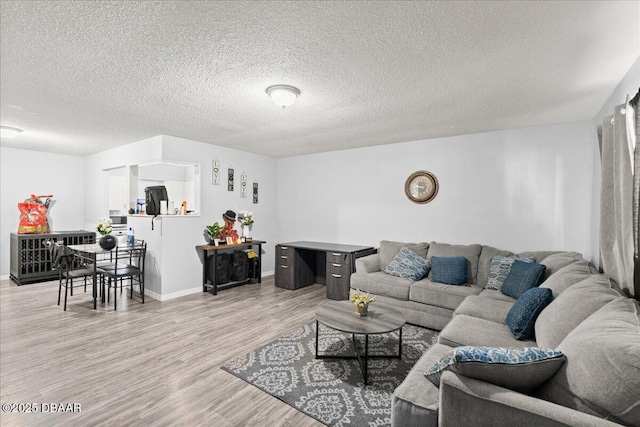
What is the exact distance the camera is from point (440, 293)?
3646 mm

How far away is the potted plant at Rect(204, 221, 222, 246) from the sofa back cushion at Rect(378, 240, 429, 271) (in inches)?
108

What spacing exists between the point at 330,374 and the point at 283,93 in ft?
8.26

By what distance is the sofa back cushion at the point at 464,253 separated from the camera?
407cm

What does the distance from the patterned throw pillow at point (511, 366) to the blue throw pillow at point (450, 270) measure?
99.7 inches

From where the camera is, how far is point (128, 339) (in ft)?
10.8

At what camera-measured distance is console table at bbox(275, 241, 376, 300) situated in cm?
481

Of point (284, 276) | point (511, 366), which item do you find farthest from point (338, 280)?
point (511, 366)

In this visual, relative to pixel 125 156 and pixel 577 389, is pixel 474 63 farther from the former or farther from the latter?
pixel 125 156

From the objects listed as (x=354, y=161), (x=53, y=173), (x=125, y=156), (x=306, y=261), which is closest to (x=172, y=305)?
(x=306, y=261)

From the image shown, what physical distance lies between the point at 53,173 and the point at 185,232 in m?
3.88

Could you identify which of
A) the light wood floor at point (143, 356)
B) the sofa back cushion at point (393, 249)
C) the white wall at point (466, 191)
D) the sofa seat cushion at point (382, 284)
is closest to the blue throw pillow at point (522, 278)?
the white wall at point (466, 191)

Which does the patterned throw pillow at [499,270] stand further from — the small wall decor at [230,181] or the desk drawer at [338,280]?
the small wall decor at [230,181]

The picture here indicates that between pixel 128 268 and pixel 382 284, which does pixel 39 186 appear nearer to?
pixel 128 268

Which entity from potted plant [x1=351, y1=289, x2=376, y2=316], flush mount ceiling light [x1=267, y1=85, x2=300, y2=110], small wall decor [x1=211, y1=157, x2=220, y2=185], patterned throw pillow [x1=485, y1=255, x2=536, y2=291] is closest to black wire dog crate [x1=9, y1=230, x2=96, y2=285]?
small wall decor [x1=211, y1=157, x2=220, y2=185]
